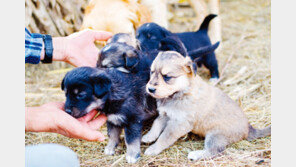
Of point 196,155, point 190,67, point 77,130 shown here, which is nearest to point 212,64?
point 190,67

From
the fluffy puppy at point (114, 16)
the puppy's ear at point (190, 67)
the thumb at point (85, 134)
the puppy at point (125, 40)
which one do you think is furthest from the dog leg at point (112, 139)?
the fluffy puppy at point (114, 16)

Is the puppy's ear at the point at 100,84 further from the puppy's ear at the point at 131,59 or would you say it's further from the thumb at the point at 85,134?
the puppy's ear at the point at 131,59

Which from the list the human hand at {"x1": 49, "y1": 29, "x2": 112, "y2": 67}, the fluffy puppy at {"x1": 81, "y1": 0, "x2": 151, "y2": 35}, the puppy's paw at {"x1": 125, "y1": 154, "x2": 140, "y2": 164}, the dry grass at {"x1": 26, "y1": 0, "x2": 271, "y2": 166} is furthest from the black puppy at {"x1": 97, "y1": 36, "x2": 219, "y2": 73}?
the fluffy puppy at {"x1": 81, "y1": 0, "x2": 151, "y2": 35}

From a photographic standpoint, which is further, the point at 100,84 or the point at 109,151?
the point at 109,151

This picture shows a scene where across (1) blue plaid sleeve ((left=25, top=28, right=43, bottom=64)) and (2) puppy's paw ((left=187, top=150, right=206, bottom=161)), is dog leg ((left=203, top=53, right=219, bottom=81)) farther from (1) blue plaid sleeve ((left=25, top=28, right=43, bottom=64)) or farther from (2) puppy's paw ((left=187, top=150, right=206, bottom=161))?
(1) blue plaid sleeve ((left=25, top=28, right=43, bottom=64))

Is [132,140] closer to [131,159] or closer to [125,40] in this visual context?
[131,159]

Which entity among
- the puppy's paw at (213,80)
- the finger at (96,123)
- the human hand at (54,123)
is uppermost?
the human hand at (54,123)

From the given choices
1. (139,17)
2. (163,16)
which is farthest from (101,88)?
(163,16)

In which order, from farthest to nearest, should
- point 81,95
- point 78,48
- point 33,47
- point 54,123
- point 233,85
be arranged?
point 233,85 < point 78,48 < point 33,47 < point 81,95 < point 54,123
